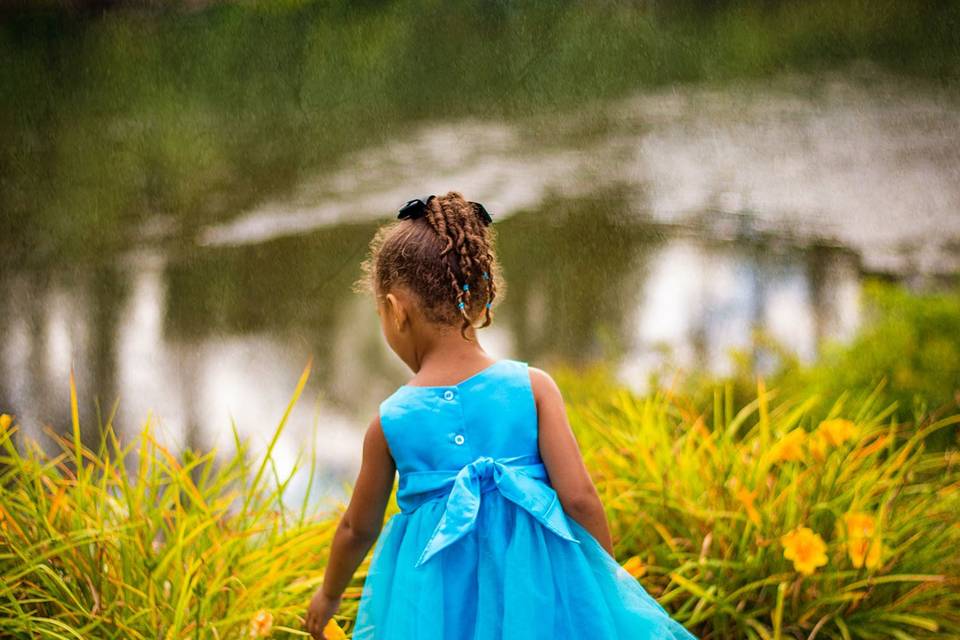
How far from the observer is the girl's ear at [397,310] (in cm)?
154

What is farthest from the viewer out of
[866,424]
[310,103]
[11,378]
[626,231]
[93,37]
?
[626,231]

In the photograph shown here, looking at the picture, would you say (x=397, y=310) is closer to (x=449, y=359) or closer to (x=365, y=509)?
(x=449, y=359)

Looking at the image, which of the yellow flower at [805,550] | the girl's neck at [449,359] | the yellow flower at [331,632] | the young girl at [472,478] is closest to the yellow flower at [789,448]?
the yellow flower at [805,550]

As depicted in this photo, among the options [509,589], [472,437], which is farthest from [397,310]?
[509,589]

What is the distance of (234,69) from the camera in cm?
357

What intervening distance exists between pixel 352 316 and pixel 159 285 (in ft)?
2.46

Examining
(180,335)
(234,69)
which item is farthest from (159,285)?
(234,69)

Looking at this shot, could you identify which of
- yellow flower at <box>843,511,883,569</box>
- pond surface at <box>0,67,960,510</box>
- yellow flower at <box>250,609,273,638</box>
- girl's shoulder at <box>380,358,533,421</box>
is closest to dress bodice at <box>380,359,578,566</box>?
girl's shoulder at <box>380,358,533,421</box>

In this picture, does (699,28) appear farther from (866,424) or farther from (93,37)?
(93,37)

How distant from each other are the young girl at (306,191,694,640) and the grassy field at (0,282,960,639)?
52cm

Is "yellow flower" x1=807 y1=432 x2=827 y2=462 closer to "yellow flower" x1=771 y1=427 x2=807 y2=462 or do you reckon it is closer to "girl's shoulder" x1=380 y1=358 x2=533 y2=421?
"yellow flower" x1=771 y1=427 x2=807 y2=462

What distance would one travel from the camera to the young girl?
1491 mm

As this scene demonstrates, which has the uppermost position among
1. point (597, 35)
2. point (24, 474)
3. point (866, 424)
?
point (597, 35)

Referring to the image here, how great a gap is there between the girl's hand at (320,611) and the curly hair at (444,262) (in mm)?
575
